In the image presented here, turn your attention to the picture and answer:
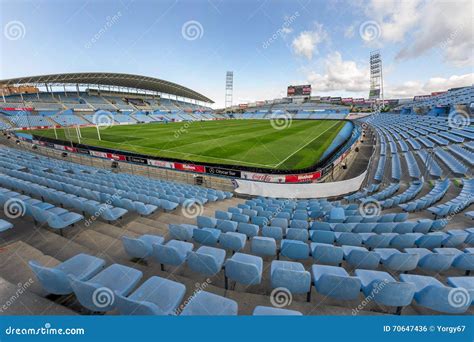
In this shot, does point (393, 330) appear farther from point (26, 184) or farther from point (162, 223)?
point (26, 184)

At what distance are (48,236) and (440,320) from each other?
7.09 m

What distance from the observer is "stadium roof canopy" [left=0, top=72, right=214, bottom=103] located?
44469 mm

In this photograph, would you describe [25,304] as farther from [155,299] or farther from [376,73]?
[376,73]

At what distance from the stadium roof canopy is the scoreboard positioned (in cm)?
4934

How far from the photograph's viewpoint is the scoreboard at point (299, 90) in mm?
99000

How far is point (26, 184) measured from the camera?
23.0ft

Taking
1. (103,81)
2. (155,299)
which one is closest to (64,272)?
(155,299)

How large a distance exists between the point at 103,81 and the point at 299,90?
8140 centimetres

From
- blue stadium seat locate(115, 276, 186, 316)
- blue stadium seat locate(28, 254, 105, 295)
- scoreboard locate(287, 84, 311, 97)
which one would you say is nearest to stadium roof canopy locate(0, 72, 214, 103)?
scoreboard locate(287, 84, 311, 97)

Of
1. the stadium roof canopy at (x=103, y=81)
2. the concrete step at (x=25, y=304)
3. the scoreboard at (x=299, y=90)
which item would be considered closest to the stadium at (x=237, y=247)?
the concrete step at (x=25, y=304)

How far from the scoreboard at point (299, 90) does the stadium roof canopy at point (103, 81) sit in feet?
162

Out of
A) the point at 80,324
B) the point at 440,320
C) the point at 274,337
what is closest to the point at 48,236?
the point at 80,324

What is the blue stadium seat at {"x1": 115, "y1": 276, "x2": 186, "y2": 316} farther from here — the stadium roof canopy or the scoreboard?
the scoreboard

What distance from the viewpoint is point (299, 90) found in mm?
101125
